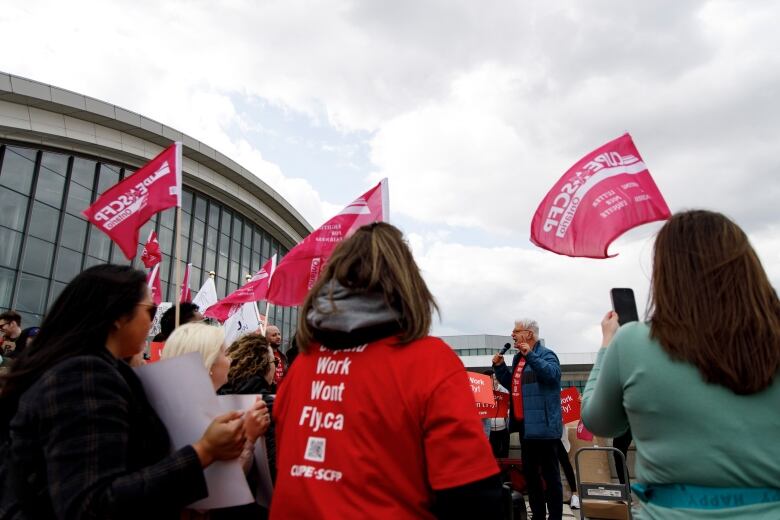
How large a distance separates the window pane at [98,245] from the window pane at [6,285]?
10.3 ft

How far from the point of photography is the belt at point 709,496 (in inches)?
55.4

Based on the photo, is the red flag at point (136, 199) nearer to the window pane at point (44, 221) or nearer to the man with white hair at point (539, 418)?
the man with white hair at point (539, 418)

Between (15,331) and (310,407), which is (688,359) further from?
(15,331)

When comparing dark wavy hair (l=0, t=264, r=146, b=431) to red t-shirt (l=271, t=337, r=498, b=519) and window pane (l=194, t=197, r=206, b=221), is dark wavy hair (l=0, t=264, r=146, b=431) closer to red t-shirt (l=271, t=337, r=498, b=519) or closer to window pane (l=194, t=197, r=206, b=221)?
red t-shirt (l=271, t=337, r=498, b=519)

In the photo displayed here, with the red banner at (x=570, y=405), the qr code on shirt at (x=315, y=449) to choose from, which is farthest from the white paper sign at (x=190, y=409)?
the red banner at (x=570, y=405)

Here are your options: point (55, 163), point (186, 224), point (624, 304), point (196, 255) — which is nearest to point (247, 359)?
point (624, 304)

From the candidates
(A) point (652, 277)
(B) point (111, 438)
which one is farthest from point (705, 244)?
(B) point (111, 438)

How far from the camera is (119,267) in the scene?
192 centimetres

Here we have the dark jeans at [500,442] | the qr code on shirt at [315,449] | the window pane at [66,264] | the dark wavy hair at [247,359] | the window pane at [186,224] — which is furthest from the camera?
the window pane at [186,224]

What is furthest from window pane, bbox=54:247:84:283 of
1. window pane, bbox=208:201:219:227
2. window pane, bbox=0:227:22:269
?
window pane, bbox=208:201:219:227

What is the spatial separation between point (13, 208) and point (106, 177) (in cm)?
451

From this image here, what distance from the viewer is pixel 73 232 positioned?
19.9 m

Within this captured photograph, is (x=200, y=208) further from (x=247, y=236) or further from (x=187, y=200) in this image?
(x=247, y=236)

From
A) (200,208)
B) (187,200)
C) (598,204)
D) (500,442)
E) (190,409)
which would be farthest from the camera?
(200,208)
